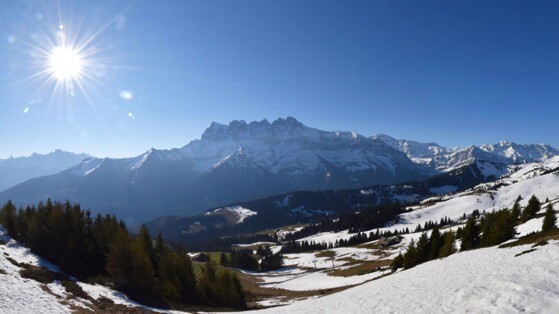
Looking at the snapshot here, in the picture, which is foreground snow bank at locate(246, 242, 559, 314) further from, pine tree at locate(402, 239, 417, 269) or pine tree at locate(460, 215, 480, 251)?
pine tree at locate(460, 215, 480, 251)

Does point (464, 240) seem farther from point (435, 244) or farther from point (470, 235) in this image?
point (435, 244)

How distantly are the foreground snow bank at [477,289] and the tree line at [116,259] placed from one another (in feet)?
73.0

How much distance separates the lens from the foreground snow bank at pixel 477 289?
61.9 ft

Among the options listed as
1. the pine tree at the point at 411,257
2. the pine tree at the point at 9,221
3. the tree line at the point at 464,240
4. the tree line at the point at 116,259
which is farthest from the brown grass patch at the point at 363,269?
the pine tree at the point at 9,221

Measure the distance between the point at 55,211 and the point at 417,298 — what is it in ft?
194

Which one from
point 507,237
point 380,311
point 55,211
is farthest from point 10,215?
point 507,237

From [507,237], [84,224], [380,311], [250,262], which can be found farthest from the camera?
[250,262]

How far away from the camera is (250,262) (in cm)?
17488

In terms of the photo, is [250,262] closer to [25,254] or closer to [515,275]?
[25,254]

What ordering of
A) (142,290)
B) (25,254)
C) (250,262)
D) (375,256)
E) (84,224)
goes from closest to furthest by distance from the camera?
(142,290) → (25,254) → (84,224) → (375,256) → (250,262)

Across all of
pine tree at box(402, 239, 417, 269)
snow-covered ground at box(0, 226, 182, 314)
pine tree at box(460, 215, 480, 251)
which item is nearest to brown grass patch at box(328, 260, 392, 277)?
pine tree at box(460, 215, 480, 251)

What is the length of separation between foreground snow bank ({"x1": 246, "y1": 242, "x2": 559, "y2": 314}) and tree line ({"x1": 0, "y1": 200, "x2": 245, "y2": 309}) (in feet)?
73.0

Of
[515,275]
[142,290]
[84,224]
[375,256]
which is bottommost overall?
[375,256]

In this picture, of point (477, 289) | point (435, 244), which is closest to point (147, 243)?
point (435, 244)
